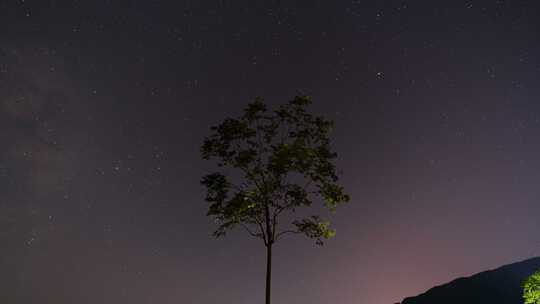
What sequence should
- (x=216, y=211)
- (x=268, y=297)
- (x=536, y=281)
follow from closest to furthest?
(x=268, y=297) < (x=216, y=211) < (x=536, y=281)

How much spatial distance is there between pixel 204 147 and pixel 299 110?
18.6 feet

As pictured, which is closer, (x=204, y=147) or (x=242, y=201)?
(x=242, y=201)

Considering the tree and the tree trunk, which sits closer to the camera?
the tree trunk

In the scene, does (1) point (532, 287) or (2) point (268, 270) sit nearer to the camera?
(2) point (268, 270)

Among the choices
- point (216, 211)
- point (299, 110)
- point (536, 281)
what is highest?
point (299, 110)

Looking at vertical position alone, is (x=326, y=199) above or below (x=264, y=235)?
above

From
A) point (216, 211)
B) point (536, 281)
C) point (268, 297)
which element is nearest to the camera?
point (268, 297)

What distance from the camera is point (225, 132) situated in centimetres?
2452

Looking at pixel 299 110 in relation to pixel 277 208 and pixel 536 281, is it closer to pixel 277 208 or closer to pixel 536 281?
pixel 277 208

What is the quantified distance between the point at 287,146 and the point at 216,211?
5071 millimetres

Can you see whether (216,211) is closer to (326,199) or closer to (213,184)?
(213,184)

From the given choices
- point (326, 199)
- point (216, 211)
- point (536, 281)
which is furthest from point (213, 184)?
point (536, 281)

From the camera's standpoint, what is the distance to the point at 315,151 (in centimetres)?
2381

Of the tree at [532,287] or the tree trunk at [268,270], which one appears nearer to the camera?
the tree trunk at [268,270]
